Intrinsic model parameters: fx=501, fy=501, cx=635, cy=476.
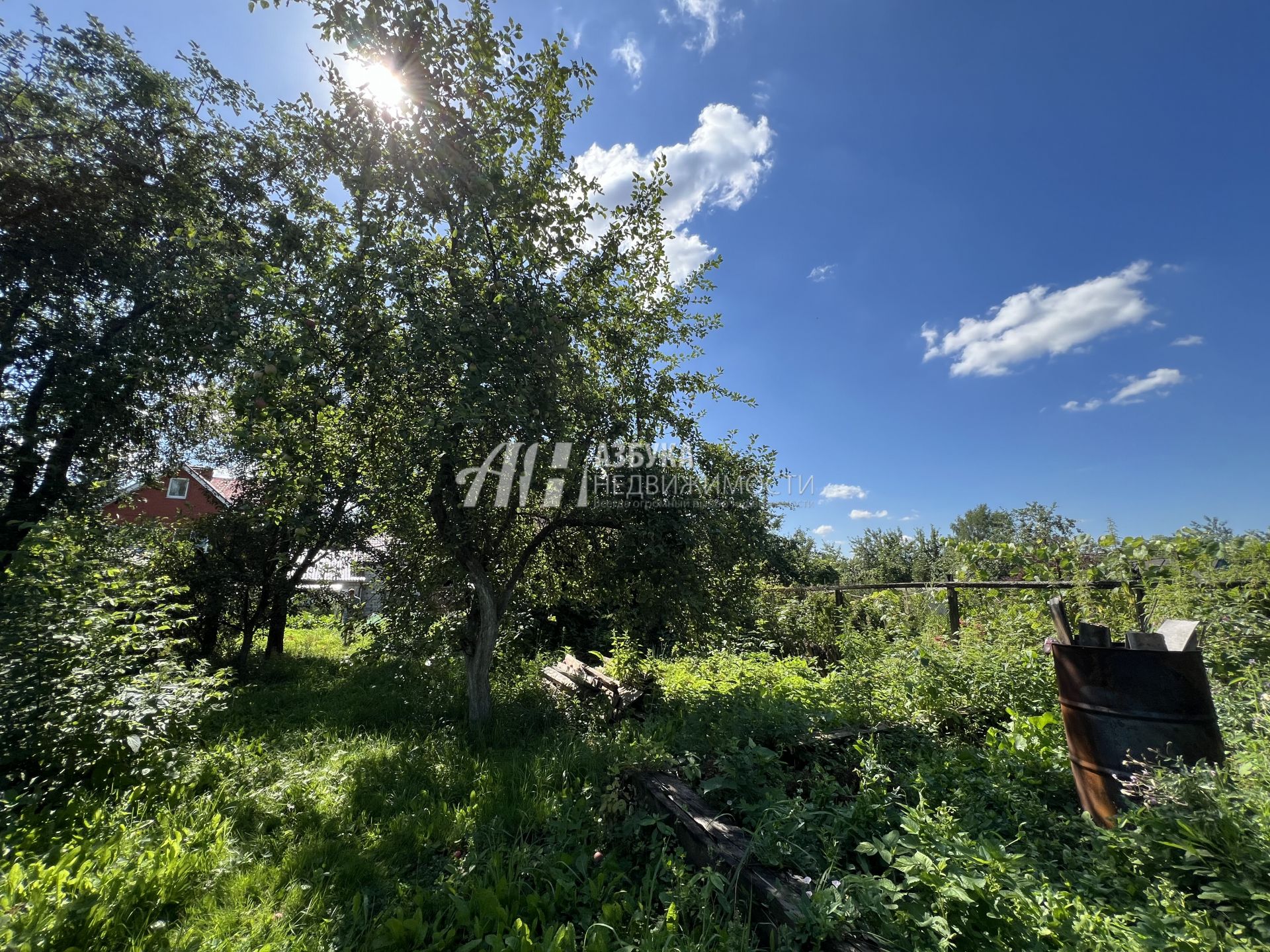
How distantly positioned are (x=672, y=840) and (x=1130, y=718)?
2.61 meters

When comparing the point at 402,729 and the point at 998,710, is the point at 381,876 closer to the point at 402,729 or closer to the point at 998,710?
the point at 402,729

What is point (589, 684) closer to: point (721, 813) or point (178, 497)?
point (721, 813)

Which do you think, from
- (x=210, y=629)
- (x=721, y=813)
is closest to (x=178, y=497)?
(x=210, y=629)

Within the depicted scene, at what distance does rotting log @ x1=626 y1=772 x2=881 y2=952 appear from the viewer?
80.6 inches

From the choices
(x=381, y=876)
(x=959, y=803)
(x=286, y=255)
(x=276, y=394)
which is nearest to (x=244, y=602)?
(x=276, y=394)

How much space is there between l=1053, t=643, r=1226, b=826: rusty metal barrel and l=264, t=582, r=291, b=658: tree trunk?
38.5ft

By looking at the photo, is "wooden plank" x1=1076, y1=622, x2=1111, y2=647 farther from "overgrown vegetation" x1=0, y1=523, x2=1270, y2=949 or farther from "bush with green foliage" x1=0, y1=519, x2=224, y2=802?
"bush with green foliage" x1=0, y1=519, x2=224, y2=802

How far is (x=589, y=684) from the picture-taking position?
575 cm

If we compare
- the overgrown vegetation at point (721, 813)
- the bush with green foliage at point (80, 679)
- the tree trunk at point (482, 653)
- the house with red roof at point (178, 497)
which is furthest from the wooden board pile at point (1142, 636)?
the house with red roof at point (178, 497)

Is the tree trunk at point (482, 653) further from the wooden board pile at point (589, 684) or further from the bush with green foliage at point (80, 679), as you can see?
the bush with green foliage at point (80, 679)

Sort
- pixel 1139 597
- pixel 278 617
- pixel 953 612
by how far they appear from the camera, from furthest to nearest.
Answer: pixel 278 617 → pixel 953 612 → pixel 1139 597

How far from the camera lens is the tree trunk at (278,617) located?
32.3 feet

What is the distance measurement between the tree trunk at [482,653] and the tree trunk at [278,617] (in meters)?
6.50

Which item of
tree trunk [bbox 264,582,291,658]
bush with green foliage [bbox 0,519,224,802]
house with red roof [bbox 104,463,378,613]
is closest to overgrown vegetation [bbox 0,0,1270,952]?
bush with green foliage [bbox 0,519,224,802]
